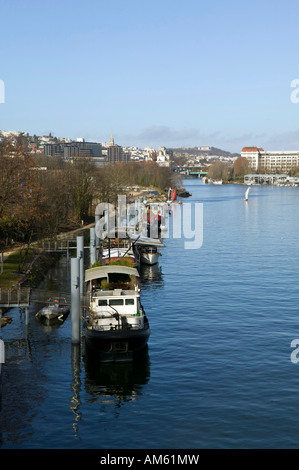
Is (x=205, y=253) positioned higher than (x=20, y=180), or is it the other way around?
(x=20, y=180)

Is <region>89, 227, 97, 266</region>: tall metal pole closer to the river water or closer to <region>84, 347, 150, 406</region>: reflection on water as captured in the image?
the river water

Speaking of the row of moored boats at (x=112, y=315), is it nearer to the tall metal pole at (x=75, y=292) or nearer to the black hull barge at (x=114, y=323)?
the black hull barge at (x=114, y=323)

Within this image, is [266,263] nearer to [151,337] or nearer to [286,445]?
[151,337]

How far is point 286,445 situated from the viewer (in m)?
22.8

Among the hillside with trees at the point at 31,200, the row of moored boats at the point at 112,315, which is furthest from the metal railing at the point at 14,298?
the hillside with trees at the point at 31,200

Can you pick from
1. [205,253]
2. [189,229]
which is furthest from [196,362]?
[189,229]

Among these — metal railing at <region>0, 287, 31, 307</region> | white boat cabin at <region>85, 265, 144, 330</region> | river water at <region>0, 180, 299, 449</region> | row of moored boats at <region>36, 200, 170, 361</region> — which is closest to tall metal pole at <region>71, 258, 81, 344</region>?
row of moored boats at <region>36, 200, 170, 361</region>

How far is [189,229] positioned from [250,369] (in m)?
75.6

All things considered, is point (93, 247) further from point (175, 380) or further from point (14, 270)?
point (175, 380)

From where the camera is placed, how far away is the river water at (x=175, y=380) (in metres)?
23.7

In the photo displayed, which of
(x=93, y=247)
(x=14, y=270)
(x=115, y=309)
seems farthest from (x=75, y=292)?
(x=93, y=247)

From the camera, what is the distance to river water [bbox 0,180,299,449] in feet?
77.7

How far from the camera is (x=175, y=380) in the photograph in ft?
97.2
